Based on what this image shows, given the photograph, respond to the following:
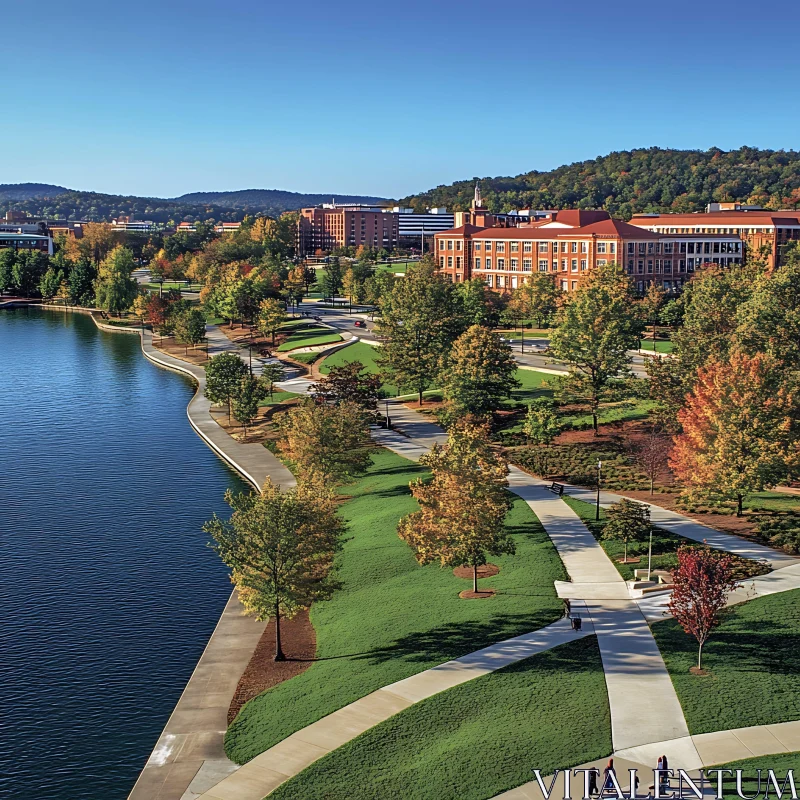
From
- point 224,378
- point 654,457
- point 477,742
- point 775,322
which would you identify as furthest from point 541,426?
point 477,742

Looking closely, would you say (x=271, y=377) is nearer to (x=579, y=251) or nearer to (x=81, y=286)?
(x=579, y=251)

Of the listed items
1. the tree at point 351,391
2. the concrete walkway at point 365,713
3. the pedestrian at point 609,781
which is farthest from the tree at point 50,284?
the pedestrian at point 609,781

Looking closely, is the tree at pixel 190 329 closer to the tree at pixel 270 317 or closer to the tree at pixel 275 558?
the tree at pixel 270 317

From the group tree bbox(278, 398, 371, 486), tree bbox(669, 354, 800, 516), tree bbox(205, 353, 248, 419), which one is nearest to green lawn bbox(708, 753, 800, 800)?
tree bbox(669, 354, 800, 516)

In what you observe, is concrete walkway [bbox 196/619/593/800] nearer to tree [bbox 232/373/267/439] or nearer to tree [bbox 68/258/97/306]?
tree [bbox 232/373/267/439]

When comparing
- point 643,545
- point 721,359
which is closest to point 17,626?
point 643,545

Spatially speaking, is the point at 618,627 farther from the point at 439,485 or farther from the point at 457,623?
the point at 439,485
